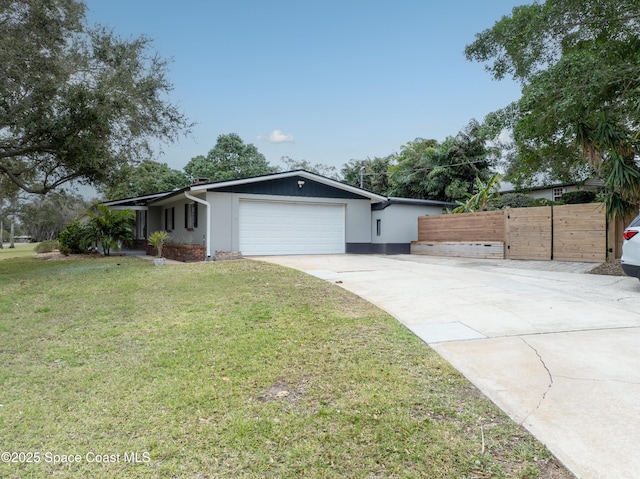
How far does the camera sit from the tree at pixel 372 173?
29.5 meters

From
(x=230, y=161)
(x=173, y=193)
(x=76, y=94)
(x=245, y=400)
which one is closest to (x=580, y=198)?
(x=173, y=193)

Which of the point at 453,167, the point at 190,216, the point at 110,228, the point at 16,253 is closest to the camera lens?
the point at 190,216

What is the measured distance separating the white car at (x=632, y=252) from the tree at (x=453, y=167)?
46.2ft

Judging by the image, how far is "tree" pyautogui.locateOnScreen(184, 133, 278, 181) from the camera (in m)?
33.4

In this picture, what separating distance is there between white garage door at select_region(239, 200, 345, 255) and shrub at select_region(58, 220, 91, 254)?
7.94m

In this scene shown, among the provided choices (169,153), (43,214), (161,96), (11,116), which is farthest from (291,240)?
(43,214)

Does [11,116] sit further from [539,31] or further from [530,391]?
[539,31]

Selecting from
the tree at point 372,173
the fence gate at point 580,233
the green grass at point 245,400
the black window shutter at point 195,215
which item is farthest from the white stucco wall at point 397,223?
the tree at point 372,173

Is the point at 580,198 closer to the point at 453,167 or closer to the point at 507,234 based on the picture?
the point at 507,234

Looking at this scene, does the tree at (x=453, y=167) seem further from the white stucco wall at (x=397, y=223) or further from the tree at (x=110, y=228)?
the tree at (x=110, y=228)

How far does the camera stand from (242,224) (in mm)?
14242

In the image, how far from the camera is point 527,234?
1212 centimetres

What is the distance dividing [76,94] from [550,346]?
11021mm

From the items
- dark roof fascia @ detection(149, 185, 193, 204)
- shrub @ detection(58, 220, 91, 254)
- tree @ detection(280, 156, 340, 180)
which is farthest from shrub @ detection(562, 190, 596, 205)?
tree @ detection(280, 156, 340, 180)
